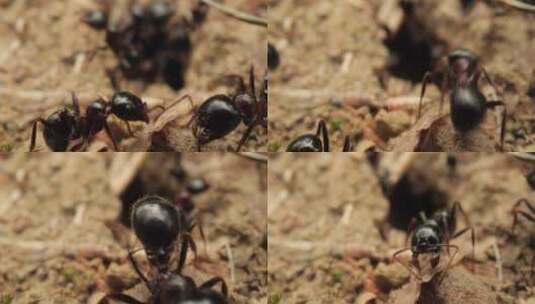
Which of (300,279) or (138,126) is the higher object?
(138,126)

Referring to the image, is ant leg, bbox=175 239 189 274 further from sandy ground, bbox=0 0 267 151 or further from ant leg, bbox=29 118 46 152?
ant leg, bbox=29 118 46 152

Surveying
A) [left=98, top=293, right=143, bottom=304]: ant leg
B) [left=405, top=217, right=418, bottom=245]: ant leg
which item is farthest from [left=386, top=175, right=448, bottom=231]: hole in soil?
[left=98, top=293, right=143, bottom=304]: ant leg

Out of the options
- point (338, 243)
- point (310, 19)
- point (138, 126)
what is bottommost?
point (338, 243)

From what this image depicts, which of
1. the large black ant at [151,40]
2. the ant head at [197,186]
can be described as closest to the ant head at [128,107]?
the large black ant at [151,40]

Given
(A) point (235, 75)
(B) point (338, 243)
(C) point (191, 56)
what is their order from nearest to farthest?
(B) point (338, 243), (A) point (235, 75), (C) point (191, 56)

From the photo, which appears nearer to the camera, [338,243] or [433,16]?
[338,243]

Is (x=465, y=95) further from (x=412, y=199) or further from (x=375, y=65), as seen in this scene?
(x=412, y=199)

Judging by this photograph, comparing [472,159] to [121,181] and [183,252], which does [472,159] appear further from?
[121,181]

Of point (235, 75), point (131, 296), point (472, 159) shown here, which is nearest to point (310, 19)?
point (235, 75)
